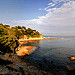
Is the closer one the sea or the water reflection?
the sea

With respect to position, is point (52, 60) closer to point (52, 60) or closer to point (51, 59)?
point (52, 60)

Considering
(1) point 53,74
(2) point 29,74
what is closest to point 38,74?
(2) point 29,74

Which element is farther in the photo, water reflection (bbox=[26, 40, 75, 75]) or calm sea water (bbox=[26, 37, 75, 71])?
calm sea water (bbox=[26, 37, 75, 71])

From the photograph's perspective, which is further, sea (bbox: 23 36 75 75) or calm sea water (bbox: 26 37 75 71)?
calm sea water (bbox: 26 37 75 71)

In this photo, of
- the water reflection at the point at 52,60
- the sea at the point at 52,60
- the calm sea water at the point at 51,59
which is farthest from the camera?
the calm sea water at the point at 51,59

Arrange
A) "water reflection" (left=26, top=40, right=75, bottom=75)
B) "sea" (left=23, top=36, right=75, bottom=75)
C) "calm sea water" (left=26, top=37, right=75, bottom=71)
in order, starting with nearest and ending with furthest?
"sea" (left=23, top=36, right=75, bottom=75), "water reflection" (left=26, top=40, right=75, bottom=75), "calm sea water" (left=26, top=37, right=75, bottom=71)

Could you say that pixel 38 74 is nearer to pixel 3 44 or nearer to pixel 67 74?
pixel 67 74

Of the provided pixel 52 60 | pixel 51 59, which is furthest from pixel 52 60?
pixel 51 59

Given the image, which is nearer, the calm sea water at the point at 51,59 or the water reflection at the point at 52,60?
the water reflection at the point at 52,60

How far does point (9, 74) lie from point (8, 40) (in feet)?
49.2

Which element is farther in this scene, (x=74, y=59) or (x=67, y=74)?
(x=74, y=59)

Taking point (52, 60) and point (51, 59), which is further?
point (51, 59)

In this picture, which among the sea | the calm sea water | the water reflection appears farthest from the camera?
the calm sea water

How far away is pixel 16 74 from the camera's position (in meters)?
7.61
